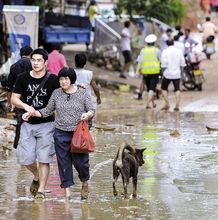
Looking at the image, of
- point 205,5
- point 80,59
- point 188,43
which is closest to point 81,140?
point 80,59

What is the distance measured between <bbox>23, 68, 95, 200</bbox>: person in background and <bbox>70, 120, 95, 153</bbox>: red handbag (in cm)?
8

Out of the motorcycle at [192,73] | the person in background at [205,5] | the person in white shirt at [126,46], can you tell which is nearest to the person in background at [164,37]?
the person in white shirt at [126,46]

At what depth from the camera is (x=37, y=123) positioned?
889 centimetres

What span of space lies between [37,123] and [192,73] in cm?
1649

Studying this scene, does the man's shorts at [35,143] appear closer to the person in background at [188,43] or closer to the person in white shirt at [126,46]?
the person in background at [188,43]

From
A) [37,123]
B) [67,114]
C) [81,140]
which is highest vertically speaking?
[67,114]

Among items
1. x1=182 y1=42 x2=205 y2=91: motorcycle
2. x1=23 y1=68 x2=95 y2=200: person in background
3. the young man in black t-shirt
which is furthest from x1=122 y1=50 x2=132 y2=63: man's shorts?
x1=23 y1=68 x2=95 y2=200: person in background

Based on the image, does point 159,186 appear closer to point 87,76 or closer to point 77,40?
point 87,76

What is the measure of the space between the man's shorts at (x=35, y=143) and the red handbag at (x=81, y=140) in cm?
38

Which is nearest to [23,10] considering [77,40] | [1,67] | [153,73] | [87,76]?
[1,67]

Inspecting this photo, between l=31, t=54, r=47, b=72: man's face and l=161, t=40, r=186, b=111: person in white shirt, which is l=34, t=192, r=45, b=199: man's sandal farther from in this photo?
l=161, t=40, r=186, b=111: person in white shirt

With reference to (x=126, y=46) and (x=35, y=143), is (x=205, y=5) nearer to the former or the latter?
(x=126, y=46)

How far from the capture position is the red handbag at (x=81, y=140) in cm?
856

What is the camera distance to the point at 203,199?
350 inches
